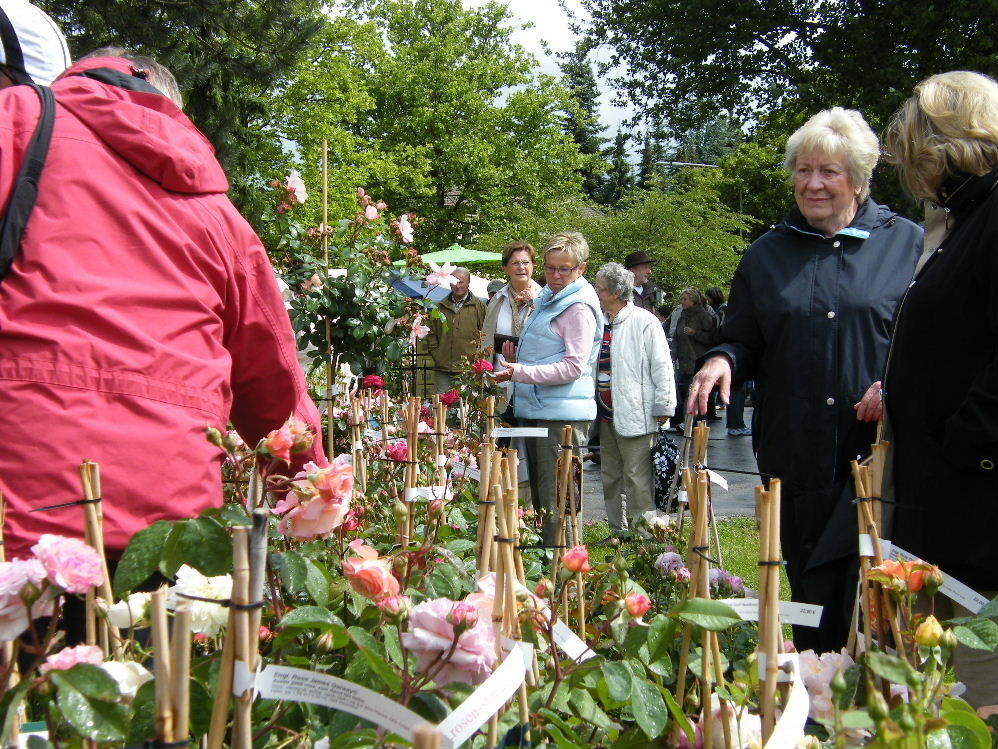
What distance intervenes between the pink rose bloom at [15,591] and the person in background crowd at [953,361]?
1625 millimetres

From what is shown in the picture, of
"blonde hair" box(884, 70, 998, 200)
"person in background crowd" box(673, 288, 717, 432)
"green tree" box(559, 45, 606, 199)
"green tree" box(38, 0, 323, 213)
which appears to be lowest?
"person in background crowd" box(673, 288, 717, 432)

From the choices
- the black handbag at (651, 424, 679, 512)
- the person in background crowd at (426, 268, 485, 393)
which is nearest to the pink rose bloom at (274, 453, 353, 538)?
the black handbag at (651, 424, 679, 512)

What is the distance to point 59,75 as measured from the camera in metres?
1.85

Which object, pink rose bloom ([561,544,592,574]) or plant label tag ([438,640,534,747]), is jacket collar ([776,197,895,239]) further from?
plant label tag ([438,640,534,747])

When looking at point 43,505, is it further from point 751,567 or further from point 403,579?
point 751,567

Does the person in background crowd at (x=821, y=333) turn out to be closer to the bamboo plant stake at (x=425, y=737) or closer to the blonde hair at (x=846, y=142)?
the blonde hair at (x=846, y=142)

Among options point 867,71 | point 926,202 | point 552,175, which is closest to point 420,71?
point 552,175

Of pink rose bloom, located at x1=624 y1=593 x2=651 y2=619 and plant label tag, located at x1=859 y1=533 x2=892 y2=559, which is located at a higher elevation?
plant label tag, located at x1=859 y1=533 x2=892 y2=559

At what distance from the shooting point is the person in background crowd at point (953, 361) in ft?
6.35

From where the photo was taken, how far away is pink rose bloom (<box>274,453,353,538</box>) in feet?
4.07

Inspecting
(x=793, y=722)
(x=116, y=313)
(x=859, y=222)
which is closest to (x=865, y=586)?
(x=793, y=722)

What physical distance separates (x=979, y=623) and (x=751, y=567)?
385cm

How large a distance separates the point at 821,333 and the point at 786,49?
1561 centimetres

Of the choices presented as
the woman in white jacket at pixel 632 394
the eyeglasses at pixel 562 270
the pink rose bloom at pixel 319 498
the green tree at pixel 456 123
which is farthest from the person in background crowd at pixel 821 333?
the green tree at pixel 456 123
